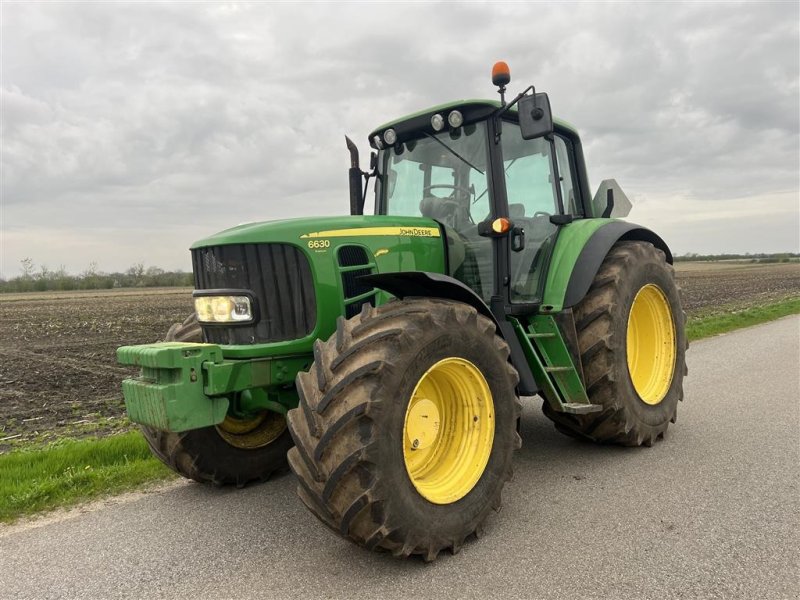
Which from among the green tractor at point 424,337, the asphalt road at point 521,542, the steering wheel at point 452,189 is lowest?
the asphalt road at point 521,542

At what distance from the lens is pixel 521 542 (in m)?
3.06

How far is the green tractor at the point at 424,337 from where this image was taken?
9.04 ft

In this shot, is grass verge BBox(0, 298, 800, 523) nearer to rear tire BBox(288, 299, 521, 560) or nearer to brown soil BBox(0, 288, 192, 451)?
brown soil BBox(0, 288, 192, 451)

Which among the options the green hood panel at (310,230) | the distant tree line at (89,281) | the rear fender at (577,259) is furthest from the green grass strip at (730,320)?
the distant tree line at (89,281)

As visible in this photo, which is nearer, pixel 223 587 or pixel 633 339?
pixel 223 587

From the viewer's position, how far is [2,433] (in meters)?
5.75

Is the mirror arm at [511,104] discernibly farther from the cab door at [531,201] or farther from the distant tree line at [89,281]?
the distant tree line at [89,281]

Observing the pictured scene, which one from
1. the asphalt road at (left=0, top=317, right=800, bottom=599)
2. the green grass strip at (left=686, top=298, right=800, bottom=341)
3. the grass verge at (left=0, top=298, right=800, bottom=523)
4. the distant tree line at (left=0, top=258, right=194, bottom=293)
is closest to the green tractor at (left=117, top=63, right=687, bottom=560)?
the asphalt road at (left=0, top=317, right=800, bottom=599)

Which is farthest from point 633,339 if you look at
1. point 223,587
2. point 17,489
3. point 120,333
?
point 120,333

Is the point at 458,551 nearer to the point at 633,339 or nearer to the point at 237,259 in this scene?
the point at 237,259

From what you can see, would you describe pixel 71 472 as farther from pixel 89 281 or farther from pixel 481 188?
pixel 89 281

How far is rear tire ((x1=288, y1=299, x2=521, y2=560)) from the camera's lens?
2.65 meters

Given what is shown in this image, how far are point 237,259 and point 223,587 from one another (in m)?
1.74

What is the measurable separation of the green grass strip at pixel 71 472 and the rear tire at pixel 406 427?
2040 millimetres
